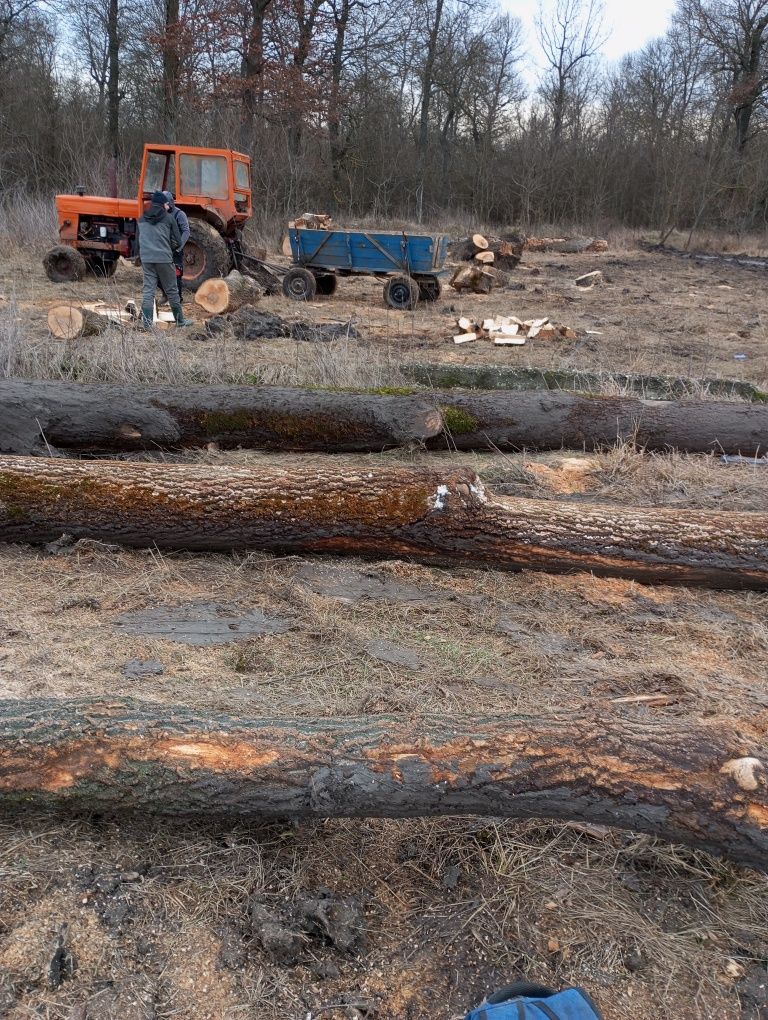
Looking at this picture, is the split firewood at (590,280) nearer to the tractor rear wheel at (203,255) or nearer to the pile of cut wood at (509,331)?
the pile of cut wood at (509,331)

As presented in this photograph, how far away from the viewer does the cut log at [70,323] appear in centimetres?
869

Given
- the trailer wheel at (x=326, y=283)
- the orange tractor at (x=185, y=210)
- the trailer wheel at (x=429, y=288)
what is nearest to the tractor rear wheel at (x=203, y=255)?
the orange tractor at (x=185, y=210)

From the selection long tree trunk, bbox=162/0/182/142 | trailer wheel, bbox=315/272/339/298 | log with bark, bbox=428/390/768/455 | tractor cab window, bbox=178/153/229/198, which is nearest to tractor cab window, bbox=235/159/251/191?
tractor cab window, bbox=178/153/229/198

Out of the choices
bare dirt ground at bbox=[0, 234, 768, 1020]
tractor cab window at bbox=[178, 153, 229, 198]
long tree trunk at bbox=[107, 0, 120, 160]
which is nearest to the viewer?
bare dirt ground at bbox=[0, 234, 768, 1020]

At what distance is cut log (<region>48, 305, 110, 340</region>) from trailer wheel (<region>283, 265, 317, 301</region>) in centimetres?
549

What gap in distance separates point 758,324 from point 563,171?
18941 millimetres

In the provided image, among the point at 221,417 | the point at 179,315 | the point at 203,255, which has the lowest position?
the point at 221,417

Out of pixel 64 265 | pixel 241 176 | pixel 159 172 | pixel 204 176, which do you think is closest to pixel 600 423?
pixel 204 176

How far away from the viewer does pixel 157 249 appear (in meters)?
9.66

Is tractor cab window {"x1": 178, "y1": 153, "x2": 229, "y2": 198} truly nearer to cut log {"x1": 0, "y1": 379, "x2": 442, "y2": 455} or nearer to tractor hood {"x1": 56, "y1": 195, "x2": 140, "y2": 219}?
tractor hood {"x1": 56, "y1": 195, "x2": 140, "y2": 219}

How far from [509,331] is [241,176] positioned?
6246 millimetres

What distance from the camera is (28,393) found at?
5.48 metres

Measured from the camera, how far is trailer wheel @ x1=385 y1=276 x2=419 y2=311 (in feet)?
43.6

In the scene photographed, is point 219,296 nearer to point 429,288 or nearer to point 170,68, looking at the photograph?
point 429,288
